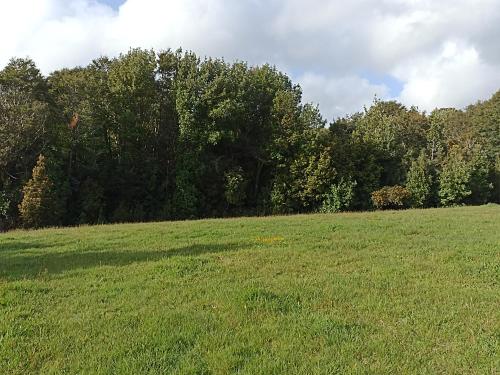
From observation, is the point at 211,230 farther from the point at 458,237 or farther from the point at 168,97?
the point at 168,97

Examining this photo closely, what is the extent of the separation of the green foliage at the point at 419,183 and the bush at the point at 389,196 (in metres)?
1.53

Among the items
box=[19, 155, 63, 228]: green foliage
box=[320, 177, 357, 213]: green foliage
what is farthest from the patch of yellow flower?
box=[320, 177, 357, 213]: green foliage

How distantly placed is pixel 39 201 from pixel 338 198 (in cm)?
2260

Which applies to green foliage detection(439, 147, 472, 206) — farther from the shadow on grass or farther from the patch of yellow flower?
the shadow on grass

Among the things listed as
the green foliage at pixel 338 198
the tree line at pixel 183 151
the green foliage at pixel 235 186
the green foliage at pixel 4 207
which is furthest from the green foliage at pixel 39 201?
the green foliage at pixel 338 198

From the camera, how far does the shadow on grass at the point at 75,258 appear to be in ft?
32.6

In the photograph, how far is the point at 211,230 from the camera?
17.3 m

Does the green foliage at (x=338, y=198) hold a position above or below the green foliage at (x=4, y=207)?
above

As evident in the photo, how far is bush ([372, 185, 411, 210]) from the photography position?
1526 inches

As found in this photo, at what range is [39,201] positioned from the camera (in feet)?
87.7

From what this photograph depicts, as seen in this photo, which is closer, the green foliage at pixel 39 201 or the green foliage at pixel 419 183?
the green foliage at pixel 39 201

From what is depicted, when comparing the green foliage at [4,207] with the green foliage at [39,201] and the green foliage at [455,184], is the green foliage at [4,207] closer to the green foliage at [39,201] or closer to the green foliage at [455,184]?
the green foliage at [39,201]

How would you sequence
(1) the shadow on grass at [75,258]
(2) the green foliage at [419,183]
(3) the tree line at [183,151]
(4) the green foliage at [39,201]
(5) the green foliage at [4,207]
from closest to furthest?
(1) the shadow on grass at [75,258] < (4) the green foliage at [39,201] < (5) the green foliage at [4,207] < (3) the tree line at [183,151] < (2) the green foliage at [419,183]

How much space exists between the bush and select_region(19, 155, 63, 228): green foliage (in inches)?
1023
